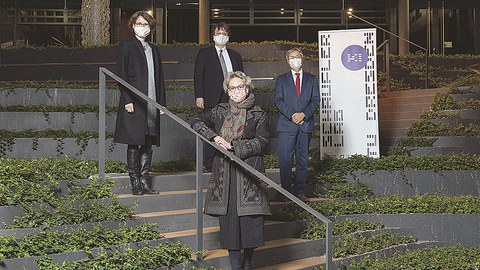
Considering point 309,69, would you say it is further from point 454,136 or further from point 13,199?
point 13,199

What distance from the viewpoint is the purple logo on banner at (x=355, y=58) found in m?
13.2

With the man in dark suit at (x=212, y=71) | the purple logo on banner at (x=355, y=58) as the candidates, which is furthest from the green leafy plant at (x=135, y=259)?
the purple logo on banner at (x=355, y=58)

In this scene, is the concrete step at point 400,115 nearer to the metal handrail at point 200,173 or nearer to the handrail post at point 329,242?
the metal handrail at point 200,173

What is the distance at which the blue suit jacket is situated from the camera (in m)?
11.4

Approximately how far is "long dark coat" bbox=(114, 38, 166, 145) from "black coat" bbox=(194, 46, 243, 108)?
1.19 metres

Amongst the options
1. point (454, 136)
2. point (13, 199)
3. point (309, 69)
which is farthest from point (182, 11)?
point (13, 199)

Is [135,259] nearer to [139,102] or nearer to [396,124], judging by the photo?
[139,102]

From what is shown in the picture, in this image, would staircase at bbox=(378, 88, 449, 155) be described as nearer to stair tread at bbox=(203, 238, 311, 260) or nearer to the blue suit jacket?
the blue suit jacket

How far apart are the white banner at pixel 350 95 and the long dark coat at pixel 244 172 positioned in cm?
496

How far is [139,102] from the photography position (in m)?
9.77

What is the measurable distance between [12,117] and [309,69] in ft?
19.5

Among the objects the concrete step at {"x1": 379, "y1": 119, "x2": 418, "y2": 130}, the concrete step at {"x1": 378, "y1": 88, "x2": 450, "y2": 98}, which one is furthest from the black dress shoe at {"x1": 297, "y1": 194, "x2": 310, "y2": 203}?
the concrete step at {"x1": 378, "y1": 88, "x2": 450, "y2": 98}

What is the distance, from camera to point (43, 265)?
7449mm

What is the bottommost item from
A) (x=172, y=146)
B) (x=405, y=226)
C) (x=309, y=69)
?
(x=405, y=226)
